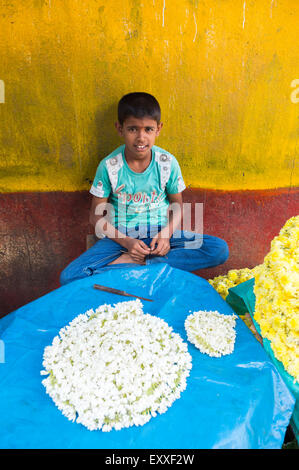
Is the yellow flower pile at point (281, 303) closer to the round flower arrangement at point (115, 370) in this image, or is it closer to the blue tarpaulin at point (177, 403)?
the blue tarpaulin at point (177, 403)

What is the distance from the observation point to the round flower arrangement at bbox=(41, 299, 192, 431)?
→ 1.18 meters

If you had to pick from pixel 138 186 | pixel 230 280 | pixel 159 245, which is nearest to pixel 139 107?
pixel 138 186

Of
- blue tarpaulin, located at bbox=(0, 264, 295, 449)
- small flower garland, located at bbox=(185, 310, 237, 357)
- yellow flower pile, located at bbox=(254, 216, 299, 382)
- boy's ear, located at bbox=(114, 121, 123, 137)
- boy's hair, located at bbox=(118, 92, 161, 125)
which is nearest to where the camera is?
blue tarpaulin, located at bbox=(0, 264, 295, 449)

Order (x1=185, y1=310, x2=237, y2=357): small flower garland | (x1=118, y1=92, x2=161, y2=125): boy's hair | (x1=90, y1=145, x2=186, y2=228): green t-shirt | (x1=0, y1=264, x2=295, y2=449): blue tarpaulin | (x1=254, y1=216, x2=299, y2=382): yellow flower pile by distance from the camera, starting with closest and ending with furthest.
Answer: (x1=0, y1=264, x2=295, y2=449): blue tarpaulin, (x1=254, y1=216, x2=299, y2=382): yellow flower pile, (x1=185, y1=310, x2=237, y2=357): small flower garland, (x1=118, y1=92, x2=161, y2=125): boy's hair, (x1=90, y1=145, x2=186, y2=228): green t-shirt

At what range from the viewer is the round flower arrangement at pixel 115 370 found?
1.18m

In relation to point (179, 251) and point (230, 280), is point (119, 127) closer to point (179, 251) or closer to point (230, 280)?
point (179, 251)

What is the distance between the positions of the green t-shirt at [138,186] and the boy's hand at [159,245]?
202mm

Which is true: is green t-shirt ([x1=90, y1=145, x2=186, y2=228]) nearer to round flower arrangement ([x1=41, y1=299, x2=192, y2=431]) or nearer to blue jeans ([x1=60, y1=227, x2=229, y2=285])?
blue jeans ([x1=60, y1=227, x2=229, y2=285])

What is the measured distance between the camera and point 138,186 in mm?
2498

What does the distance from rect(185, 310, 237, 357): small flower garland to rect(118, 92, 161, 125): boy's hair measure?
1.45 metres

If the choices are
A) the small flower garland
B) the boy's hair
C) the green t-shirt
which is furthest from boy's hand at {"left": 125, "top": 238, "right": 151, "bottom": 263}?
the boy's hair

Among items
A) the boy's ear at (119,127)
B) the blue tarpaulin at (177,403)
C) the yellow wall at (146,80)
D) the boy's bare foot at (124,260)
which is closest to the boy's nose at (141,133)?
the boy's ear at (119,127)

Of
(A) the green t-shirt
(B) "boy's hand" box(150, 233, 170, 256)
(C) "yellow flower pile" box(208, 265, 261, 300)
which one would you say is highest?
A: (A) the green t-shirt
